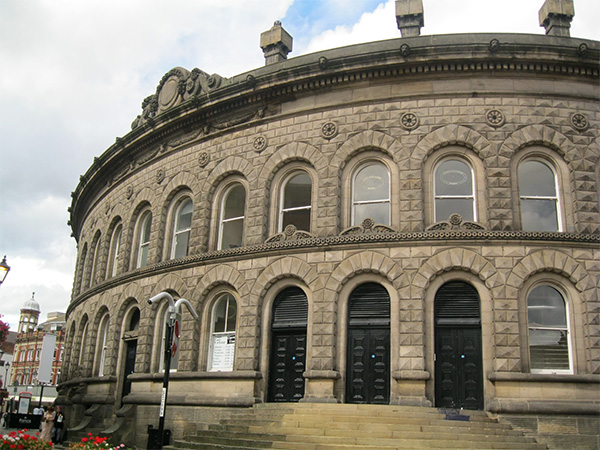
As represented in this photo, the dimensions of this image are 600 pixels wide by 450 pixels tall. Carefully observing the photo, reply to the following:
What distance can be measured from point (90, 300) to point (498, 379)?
20.1 metres

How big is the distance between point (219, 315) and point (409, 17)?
12.5 m

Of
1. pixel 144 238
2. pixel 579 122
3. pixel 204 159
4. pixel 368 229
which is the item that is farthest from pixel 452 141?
pixel 144 238

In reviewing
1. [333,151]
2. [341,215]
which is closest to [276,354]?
[341,215]

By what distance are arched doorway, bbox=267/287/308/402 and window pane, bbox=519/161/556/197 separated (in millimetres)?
7632

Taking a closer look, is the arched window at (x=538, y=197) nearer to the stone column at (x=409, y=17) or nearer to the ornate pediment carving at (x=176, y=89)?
the stone column at (x=409, y=17)

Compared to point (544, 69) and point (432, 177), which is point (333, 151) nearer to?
point (432, 177)

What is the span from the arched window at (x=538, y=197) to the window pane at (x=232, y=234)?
9.55m

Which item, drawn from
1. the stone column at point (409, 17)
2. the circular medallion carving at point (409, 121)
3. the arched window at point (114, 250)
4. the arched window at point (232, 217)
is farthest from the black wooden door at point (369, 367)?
the arched window at point (114, 250)

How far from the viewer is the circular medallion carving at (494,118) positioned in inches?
772

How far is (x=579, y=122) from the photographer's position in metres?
19.5

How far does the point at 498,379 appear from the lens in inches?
674

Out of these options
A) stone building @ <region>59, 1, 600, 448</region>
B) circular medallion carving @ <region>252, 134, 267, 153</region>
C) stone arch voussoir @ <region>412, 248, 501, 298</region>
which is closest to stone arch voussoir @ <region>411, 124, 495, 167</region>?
stone building @ <region>59, 1, 600, 448</region>

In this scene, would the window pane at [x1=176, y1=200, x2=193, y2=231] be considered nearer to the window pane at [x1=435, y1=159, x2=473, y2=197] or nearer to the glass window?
the glass window

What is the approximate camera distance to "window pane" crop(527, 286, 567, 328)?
18078mm
